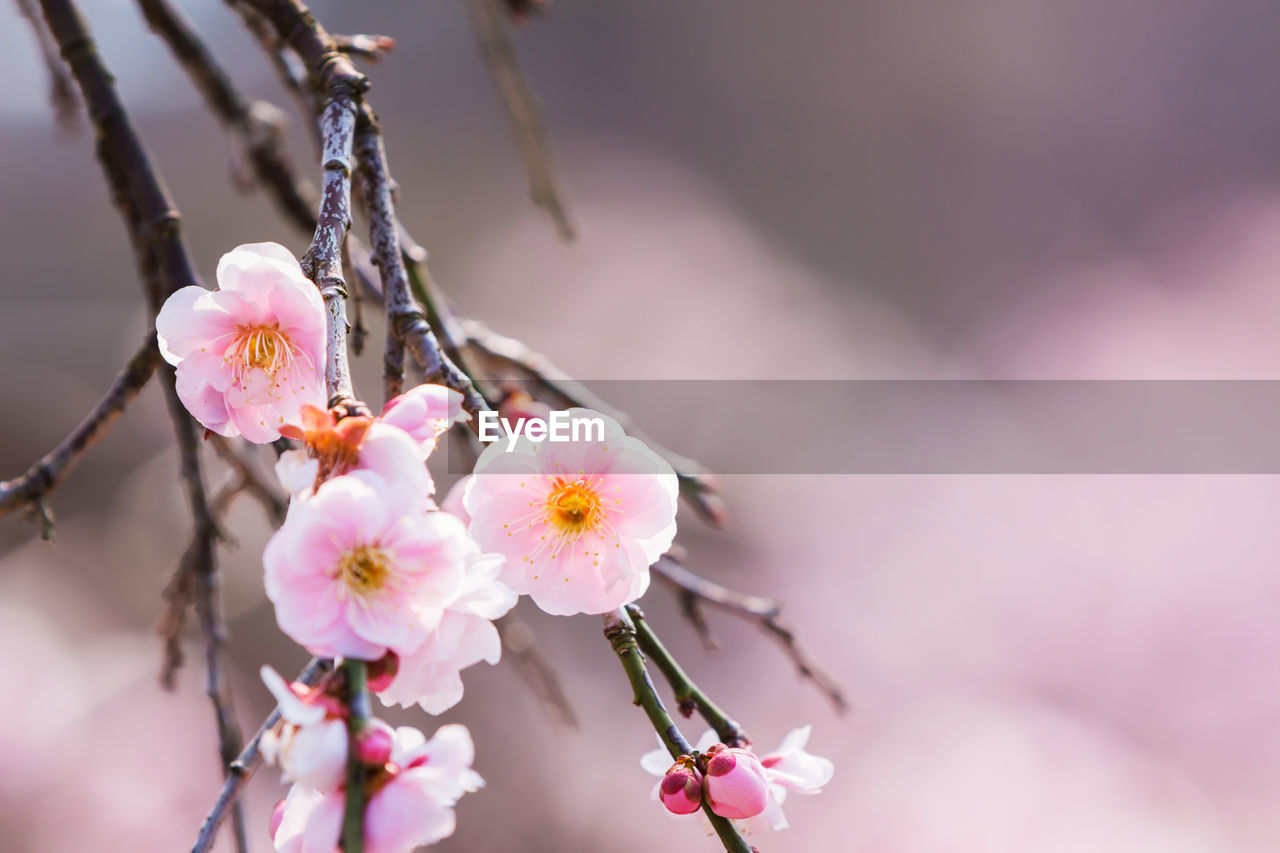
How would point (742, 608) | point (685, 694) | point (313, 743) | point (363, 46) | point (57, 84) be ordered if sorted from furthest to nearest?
point (57, 84)
point (742, 608)
point (363, 46)
point (685, 694)
point (313, 743)

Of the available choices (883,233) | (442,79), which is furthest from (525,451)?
(442,79)

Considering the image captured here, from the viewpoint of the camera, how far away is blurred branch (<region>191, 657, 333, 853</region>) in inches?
12.6

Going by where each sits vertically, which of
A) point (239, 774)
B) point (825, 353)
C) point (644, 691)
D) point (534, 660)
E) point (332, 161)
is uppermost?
point (332, 161)

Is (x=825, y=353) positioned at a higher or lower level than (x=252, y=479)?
lower

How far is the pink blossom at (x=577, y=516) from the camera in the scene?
31 centimetres

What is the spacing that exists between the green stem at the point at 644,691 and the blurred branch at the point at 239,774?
0.40ft

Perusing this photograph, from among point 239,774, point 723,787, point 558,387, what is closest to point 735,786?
point 723,787

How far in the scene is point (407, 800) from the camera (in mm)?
234

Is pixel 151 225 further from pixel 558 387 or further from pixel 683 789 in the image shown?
pixel 683 789

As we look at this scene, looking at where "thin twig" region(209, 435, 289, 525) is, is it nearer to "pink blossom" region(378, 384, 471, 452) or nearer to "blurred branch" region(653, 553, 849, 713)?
"blurred branch" region(653, 553, 849, 713)

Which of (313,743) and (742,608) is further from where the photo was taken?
(742,608)

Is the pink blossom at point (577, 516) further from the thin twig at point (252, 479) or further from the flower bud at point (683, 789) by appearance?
the thin twig at point (252, 479)

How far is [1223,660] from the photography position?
1716 mm

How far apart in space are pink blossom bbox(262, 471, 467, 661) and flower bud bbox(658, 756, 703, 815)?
11cm
